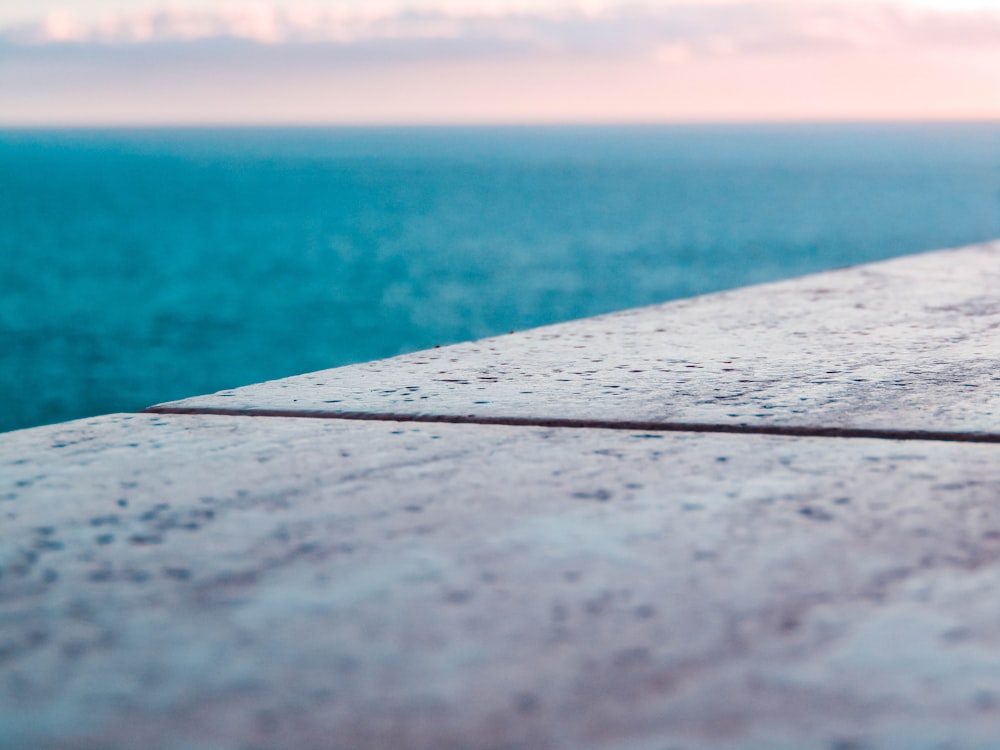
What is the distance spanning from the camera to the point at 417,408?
1914 millimetres

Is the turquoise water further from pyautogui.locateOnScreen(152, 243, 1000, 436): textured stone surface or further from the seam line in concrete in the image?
the seam line in concrete

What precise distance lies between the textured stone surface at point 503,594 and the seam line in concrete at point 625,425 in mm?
51

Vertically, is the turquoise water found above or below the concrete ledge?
below

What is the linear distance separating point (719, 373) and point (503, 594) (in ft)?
3.53

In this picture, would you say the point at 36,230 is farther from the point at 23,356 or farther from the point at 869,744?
the point at 869,744

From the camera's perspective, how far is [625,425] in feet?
5.85

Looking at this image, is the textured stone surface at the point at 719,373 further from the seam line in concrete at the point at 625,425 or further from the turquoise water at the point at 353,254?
the turquoise water at the point at 353,254

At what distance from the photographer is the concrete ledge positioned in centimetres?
93

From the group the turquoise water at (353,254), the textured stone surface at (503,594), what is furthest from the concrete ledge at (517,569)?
the turquoise water at (353,254)

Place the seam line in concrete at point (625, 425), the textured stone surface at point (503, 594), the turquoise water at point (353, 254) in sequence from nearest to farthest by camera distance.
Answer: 1. the textured stone surface at point (503, 594)
2. the seam line in concrete at point (625, 425)
3. the turquoise water at point (353, 254)

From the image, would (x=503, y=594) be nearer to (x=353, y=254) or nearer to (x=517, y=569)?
(x=517, y=569)

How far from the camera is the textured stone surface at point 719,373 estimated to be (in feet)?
6.08

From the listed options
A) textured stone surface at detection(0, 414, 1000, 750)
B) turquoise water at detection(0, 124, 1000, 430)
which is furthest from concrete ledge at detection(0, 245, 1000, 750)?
turquoise water at detection(0, 124, 1000, 430)

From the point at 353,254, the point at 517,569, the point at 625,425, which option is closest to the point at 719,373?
the point at 625,425
